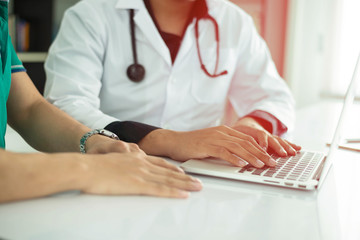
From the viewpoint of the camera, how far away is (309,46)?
3451mm

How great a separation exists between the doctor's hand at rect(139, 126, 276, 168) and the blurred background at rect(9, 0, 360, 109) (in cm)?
A: 230

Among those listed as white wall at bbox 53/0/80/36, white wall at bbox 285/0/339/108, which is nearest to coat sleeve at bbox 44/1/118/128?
white wall at bbox 53/0/80/36

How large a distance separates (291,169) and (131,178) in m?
0.34

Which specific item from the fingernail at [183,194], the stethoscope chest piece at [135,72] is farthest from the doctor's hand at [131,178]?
the stethoscope chest piece at [135,72]

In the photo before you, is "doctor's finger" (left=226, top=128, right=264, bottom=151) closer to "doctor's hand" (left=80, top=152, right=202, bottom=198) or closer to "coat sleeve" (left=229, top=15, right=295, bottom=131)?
"doctor's hand" (left=80, top=152, right=202, bottom=198)

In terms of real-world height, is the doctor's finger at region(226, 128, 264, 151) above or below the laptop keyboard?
above

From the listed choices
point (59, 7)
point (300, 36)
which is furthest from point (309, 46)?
point (59, 7)

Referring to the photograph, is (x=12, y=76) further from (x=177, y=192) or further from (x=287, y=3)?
(x=287, y=3)

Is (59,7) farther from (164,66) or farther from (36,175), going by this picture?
(36,175)

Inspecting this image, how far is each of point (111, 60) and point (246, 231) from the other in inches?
38.4

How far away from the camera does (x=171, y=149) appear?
0.92 metres

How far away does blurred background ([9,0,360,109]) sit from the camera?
303 cm

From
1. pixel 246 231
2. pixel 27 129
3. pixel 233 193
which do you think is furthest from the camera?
pixel 27 129

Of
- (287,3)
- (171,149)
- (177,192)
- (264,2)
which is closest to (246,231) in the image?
(177,192)
